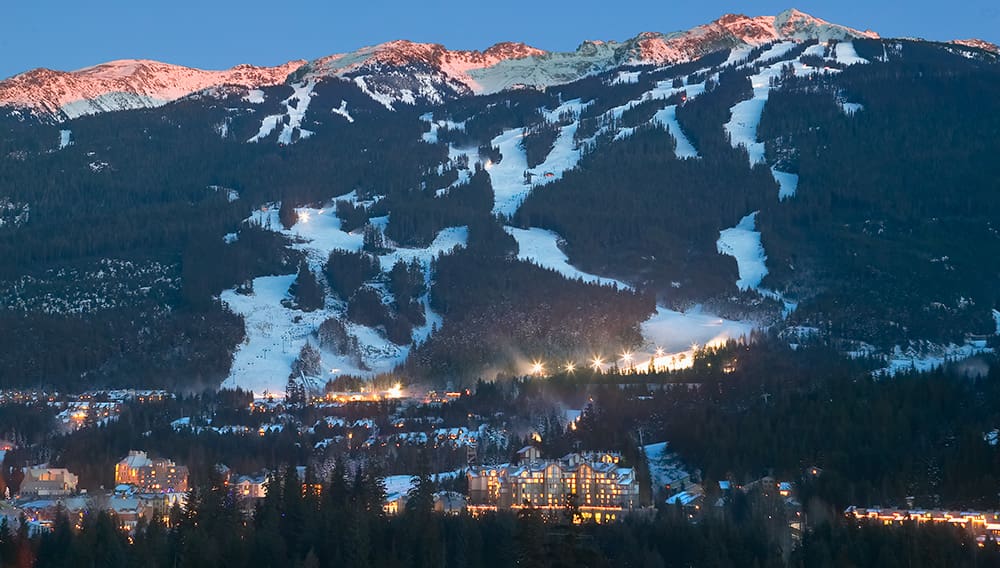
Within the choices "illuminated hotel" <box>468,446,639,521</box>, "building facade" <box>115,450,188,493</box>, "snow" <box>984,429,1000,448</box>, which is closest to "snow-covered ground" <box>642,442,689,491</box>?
"illuminated hotel" <box>468,446,639,521</box>

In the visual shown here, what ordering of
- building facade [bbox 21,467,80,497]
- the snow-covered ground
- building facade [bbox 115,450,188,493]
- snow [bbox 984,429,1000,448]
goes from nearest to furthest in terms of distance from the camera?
snow [bbox 984,429,1000,448]
building facade [bbox 21,467,80,497]
the snow-covered ground
building facade [bbox 115,450,188,493]

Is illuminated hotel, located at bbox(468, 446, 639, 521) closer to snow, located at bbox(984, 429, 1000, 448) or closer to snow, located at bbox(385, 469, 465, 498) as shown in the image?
snow, located at bbox(385, 469, 465, 498)

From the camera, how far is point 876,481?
133 metres

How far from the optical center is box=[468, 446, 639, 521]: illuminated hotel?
139375 mm

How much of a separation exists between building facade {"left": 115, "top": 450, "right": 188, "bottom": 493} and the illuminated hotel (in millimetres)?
27696

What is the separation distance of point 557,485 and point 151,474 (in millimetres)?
38203

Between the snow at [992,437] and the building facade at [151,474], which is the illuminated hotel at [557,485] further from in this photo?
the snow at [992,437]

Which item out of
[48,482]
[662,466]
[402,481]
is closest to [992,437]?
[662,466]

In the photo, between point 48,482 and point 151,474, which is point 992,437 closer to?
point 151,474

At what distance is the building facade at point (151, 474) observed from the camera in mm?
152375

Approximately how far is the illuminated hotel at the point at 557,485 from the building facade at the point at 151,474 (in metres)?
27.7

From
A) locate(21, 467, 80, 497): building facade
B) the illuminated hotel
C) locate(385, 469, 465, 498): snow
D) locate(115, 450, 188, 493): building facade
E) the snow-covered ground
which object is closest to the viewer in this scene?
the illuminated hotel

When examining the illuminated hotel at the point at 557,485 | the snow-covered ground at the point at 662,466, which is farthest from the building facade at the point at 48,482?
the snow-covered ground at the point at 662,466

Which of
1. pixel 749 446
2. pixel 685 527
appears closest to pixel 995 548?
pixel 685 527
